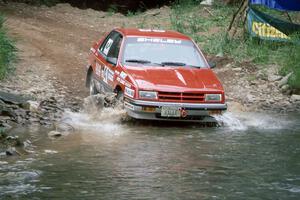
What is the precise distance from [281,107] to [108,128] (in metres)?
4.64

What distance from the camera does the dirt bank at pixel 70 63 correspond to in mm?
14453

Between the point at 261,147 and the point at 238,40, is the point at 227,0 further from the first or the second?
the point at 261,147

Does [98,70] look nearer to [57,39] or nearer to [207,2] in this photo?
[57,39]

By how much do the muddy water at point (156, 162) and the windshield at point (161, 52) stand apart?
1.17m

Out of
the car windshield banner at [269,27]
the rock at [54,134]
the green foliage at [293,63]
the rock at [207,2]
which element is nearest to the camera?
the rock at [54,134]

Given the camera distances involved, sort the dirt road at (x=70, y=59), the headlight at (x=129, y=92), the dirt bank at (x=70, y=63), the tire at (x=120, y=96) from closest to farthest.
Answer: the headlight at (x=129, y=92) → the tire at (x=120, y=96) → the dirt bank at (x=70, y=63) → the dirt road at (x=70, y=59)

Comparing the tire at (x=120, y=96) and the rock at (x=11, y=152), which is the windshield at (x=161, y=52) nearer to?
the tire at (x=120, y=96)

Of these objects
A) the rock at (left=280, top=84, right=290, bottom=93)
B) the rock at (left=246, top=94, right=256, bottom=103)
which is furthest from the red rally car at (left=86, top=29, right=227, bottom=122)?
the rock at (left=280, top=84, right=290, bottom=93)

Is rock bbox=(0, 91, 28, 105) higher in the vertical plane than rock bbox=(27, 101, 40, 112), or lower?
higher

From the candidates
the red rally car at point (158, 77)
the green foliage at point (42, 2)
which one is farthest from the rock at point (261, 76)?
the green foliage at point (42, 2)

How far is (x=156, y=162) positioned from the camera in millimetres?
9016

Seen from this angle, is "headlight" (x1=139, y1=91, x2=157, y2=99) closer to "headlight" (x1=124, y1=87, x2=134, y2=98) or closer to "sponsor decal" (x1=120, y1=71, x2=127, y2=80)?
"headlight" (x1=124, y1=87, x2=134, y2=98)

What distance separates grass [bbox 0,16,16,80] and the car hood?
4318 mm

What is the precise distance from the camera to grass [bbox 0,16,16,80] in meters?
15.0
